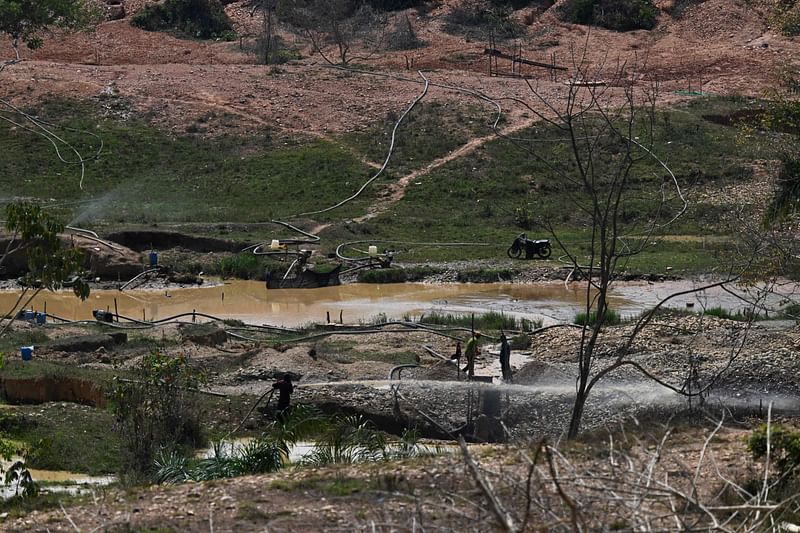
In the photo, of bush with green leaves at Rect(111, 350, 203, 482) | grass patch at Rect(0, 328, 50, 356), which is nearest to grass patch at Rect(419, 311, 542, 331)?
grass patch at Rect(0, 328, 50, 356)

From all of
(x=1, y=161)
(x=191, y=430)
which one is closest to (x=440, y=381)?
(x=191, y=430)

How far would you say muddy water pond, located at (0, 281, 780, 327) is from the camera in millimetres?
32062

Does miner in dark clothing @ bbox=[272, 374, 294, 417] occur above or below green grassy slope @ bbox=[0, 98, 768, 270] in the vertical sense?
above

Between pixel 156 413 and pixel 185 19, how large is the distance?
5378 cm

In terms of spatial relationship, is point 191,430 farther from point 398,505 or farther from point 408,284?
point 408,284

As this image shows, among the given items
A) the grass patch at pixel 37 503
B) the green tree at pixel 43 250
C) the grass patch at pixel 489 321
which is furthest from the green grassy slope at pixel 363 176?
the grass patch at pixel 37 503

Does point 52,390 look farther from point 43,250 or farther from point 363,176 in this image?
point 363,176

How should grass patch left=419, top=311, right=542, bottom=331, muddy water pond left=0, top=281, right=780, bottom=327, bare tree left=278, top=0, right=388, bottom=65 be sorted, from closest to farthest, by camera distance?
grass patch left=419, top=311, right=542, bottom=331 → muddy water pond left=0, top=281, right=780, bottom=327 → bare tree left=278, top=0, right=388, bottom=65

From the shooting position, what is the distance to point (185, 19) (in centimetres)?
6881

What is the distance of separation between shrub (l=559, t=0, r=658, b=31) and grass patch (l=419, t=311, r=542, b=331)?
1517 inches

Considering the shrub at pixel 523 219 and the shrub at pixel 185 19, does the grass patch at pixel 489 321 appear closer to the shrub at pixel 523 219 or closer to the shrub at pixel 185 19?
the shrub at pixel 523 219

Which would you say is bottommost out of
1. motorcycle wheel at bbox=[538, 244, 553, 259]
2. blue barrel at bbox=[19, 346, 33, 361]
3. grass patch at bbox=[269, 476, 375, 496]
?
motorcycle wheel at bbox=[538, 244, 553, 259]

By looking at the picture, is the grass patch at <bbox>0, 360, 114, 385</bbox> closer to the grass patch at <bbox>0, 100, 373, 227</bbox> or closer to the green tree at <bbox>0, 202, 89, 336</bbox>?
the green tree at <bbox>0, 202, 89, 336</bbox>

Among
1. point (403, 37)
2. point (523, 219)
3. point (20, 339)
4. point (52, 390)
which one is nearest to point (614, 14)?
point (403, 37)
